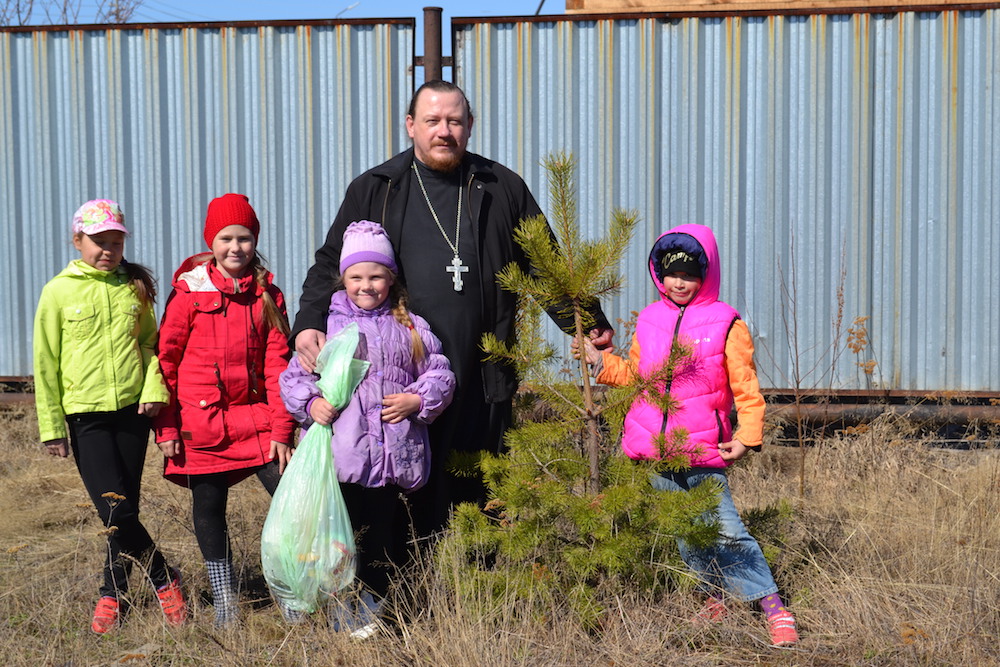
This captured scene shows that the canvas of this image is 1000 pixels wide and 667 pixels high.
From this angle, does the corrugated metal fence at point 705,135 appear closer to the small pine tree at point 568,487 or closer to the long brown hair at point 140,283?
the long brown hair at point 140,283

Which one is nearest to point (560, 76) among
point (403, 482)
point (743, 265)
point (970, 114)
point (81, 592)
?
point (743, 265)

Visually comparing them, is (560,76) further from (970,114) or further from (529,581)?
(529,581)

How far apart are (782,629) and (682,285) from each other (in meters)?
1.16

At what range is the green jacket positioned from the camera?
11.0 feet

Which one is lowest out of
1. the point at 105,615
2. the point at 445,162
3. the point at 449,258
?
the point at 105,615

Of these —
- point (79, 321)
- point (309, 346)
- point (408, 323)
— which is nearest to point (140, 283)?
point (79, 321)

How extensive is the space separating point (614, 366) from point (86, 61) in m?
4.40

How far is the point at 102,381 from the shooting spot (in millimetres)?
3352

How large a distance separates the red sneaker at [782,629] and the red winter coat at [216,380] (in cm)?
175

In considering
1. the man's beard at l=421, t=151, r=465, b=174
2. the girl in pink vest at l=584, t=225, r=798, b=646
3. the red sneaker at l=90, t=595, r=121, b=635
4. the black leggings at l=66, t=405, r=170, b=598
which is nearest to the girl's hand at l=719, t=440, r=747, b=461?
the girl in pink vest at l=584, t=225, r=798, b=646

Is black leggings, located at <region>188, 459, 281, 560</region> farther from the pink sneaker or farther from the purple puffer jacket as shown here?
the pink sneaker

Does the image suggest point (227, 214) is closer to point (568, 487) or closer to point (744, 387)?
point (568, 487)

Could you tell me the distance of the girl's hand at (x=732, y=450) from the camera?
10.1ft

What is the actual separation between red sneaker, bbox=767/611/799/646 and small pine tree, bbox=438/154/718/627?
372 mm
